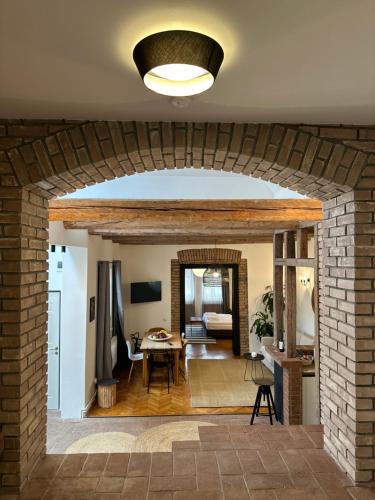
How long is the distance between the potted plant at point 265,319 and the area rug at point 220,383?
0.79m

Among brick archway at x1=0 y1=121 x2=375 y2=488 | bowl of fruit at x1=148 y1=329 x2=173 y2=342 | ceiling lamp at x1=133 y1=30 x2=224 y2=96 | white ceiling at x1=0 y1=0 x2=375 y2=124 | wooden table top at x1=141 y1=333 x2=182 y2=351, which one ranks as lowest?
wooden table top at x1=141 y1=333 x2=182 y2=351

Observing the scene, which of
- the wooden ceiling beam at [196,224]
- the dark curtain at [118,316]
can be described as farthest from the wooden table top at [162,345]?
the wooden ceiling beam at [196,224]

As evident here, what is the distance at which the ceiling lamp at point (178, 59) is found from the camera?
1.05 meters

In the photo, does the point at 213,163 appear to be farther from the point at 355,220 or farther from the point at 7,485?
→ the point at 7,485

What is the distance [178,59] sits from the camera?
1.05 metres

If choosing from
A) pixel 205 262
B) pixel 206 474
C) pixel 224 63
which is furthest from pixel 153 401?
pixel 224 63

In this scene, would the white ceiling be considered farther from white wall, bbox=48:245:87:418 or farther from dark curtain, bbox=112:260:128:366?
dark curtain, bbox=112:260:128:366

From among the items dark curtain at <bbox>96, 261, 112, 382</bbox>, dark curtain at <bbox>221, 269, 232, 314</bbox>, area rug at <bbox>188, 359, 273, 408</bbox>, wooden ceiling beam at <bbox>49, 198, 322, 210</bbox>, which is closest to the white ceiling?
wooden ceiling beam at <bbox>49, 198, 322, 210</bbox>

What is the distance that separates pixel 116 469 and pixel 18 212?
1.45 meters

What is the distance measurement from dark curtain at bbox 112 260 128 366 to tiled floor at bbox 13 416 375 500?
18.7 feet

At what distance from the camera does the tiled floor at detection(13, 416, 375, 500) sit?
5.74 ft

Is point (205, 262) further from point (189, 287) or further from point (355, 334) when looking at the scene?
point (355, 334)

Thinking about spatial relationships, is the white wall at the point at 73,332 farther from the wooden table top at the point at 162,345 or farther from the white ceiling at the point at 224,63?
the white ceiling at the point at 224,63

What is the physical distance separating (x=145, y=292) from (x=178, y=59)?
7.86 m
